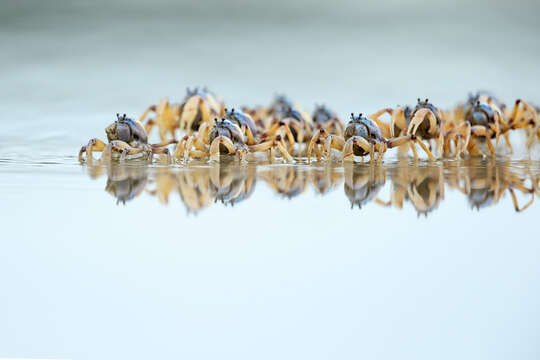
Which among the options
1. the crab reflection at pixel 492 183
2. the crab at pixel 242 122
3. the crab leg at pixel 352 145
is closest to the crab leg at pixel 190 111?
the crab at pixel 242 122

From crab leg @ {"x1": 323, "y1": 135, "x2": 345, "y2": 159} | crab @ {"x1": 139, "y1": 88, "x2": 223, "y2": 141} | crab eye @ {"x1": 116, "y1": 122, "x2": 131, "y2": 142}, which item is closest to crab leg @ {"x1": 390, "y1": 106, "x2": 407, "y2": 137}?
crab leg @ {"x1": 323, "y1": 135, "x2": 345, "y2": 159}

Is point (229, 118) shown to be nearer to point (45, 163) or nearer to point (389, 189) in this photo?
point (45, 163)

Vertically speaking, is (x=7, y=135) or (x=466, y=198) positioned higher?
(x=7, y=135)

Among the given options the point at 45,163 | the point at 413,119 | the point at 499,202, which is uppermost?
the point at 413,119

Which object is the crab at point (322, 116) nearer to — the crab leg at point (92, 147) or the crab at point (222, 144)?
the crab at point (222, 144)

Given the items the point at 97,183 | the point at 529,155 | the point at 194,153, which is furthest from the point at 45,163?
the point at 529,155

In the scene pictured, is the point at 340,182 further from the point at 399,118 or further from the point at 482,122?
the point at 482,122

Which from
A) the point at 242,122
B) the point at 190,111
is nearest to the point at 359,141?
the point at 242,122
